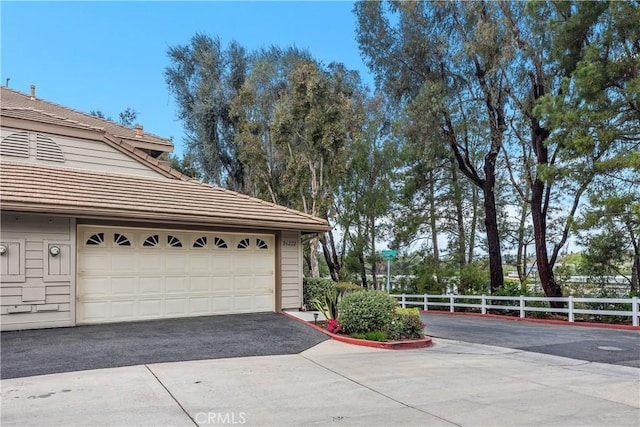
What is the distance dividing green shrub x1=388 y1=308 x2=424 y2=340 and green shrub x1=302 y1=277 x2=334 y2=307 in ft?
11.3

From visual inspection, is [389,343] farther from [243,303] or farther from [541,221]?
[541,221]

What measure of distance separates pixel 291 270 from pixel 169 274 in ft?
10.8

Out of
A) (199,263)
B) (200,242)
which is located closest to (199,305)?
(199,263)

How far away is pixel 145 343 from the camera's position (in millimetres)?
8070

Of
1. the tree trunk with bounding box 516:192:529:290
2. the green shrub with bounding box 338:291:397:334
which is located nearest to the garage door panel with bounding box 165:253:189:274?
the green shrub with bounding box 338:291:397:334

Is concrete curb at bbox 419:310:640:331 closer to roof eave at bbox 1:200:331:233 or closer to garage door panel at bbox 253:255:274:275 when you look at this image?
roof eave at bbox 1:200:331:233

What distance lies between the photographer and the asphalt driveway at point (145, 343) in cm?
685

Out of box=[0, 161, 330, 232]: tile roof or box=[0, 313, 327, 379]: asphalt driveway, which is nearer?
box=[0, 313, 327, 379]: asphalt driveway

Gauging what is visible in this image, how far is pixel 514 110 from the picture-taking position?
62.0ft

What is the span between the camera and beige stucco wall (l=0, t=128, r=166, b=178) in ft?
35.5

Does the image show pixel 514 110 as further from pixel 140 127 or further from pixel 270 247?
pixel 140 127

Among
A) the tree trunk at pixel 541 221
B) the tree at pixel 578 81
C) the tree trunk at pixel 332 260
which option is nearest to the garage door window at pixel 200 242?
the tree at pixel 578 81

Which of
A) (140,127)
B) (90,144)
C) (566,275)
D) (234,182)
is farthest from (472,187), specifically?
(90,144)

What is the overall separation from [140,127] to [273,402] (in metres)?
11.7
